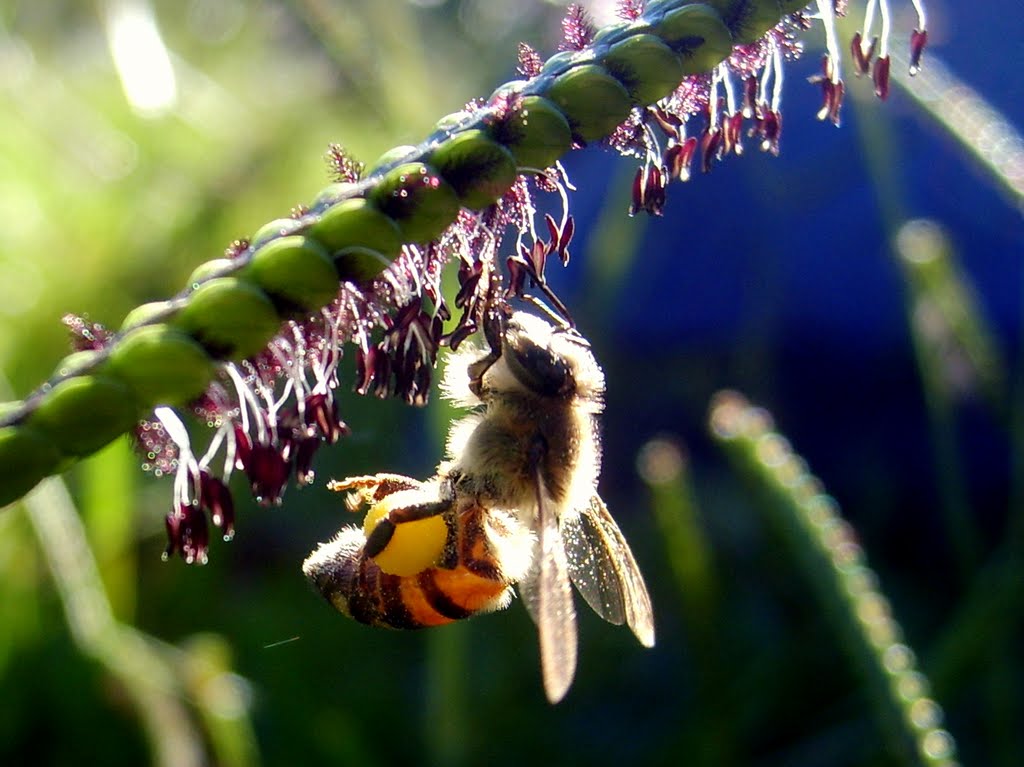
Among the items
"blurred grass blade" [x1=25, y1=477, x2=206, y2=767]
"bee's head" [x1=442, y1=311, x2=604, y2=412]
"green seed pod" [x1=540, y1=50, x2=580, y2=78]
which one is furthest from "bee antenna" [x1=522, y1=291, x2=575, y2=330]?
"blurred grass blade" [x1=25, y1=477, x2=206, y2=767]

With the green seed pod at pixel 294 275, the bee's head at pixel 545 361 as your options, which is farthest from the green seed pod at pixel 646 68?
the bee's head at pixel 545 361

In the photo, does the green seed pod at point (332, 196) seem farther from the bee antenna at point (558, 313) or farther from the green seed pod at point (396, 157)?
the bee antenna at point (558, 313)

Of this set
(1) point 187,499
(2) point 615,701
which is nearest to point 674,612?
(2) point 615,701

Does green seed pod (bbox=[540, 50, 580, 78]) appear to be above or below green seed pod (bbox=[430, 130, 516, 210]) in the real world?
above

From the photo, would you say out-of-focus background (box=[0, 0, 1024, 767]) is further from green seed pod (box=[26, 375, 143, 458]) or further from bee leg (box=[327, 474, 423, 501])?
green seed pod (box=[26, 375, 143, 458])

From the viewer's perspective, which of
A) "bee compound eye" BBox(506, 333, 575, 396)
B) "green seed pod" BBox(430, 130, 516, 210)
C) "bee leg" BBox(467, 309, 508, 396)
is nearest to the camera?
"green seed pod" BBox(430, 130, 516, 210)

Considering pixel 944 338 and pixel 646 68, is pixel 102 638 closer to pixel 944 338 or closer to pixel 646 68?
pixel 646 68
